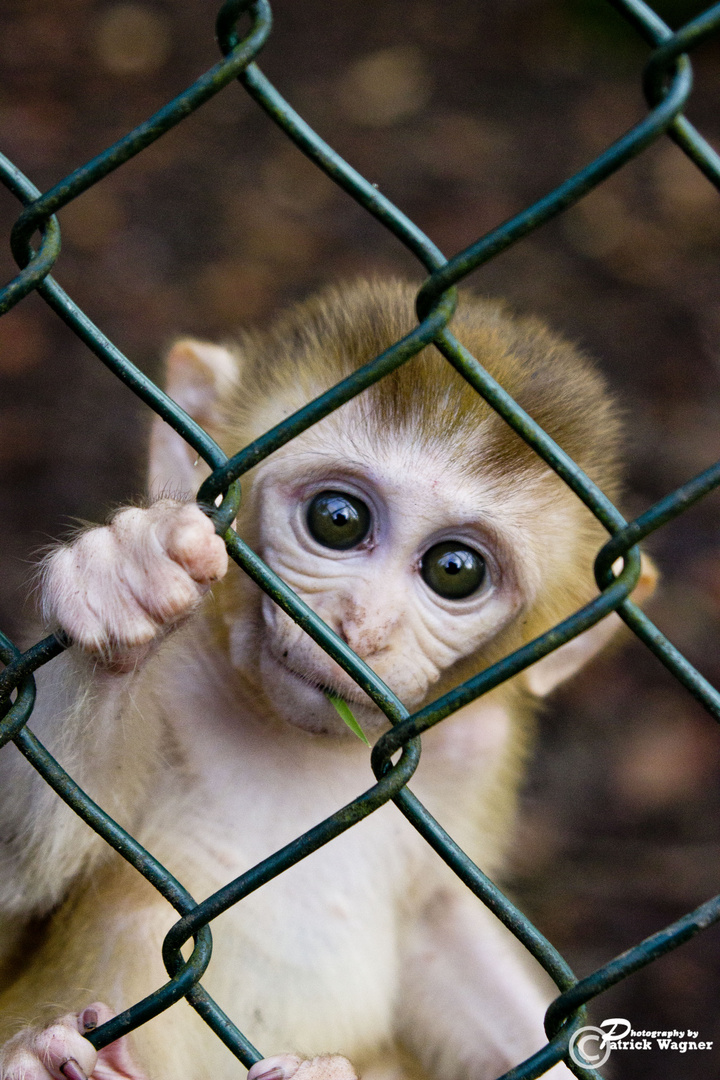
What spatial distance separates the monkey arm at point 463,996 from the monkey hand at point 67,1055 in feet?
3.16

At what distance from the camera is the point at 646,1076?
12.7 feet

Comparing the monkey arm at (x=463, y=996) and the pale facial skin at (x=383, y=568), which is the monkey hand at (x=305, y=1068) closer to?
the pale facial skin at (x=383, y=568)

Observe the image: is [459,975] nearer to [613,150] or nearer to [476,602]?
[476,602]

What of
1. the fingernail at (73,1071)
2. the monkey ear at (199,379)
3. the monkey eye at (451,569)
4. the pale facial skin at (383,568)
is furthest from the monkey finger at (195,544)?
the monkey ear at (199,379)

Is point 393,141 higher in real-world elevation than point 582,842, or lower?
higher

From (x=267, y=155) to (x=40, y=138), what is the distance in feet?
4.31

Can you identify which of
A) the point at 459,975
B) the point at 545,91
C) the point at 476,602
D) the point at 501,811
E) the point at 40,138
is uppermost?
the point at 40,138

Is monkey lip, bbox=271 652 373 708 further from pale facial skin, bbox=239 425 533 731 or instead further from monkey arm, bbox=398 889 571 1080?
monkey arm, bbox=398 889 571 1080

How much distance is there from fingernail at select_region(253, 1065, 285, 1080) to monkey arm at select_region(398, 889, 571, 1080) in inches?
41.1

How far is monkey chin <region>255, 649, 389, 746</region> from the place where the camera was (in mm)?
2135

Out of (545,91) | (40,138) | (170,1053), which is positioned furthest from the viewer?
(545,91)

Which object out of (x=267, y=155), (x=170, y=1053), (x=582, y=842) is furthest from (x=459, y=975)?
(x=267, y=155)

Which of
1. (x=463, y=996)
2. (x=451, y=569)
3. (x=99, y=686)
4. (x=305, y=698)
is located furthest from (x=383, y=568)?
(x=463, y=996)

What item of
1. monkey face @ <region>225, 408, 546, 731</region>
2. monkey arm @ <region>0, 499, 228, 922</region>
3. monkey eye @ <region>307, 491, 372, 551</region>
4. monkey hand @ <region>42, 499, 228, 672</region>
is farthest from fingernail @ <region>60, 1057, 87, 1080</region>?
monkey eye @ <region>307, 491, 372, 551</region>
